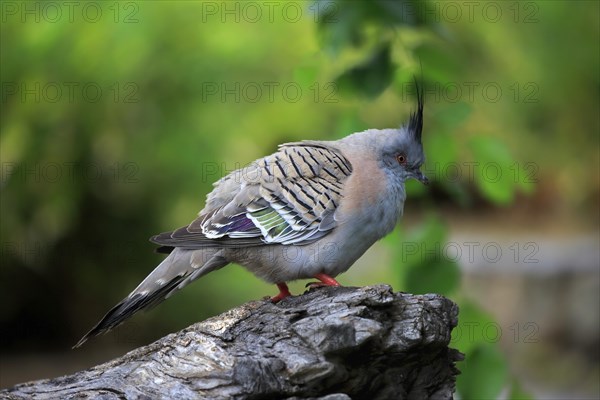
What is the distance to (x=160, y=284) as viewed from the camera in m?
5.05

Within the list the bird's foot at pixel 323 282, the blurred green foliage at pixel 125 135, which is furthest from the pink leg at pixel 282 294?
the blurred green foliage at pixel 125 135

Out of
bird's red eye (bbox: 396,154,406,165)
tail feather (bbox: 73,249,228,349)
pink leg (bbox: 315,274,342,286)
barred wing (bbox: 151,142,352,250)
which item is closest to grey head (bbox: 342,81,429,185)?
bird's red eye (bbox: 396,154,406,165)

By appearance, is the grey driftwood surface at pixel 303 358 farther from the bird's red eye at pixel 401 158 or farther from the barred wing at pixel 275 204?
A: the bird's red eye at pixel 401 158

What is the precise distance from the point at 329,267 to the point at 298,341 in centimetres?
132

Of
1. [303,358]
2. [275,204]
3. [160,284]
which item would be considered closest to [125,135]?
[275,204]

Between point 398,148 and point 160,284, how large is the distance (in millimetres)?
1930

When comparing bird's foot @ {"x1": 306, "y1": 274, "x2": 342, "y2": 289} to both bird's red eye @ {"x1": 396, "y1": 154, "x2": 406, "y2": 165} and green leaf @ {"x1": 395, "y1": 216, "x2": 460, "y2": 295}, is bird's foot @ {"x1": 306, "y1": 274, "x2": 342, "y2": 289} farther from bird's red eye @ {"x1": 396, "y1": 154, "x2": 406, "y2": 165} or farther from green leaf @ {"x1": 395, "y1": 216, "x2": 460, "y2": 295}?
bird's red eye @ {"x1": 396, "y1": 154, "x2": 406, "y2": 165}

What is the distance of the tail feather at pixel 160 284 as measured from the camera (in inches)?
192

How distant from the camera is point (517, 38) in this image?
12219mm

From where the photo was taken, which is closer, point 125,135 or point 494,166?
point 494,166

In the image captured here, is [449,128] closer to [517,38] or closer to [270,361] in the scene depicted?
[270,361]

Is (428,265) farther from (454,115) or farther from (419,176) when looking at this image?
(419,176)

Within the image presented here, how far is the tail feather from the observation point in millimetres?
4875

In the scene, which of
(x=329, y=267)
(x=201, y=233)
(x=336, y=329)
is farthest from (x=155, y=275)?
(x=336, y=329)
